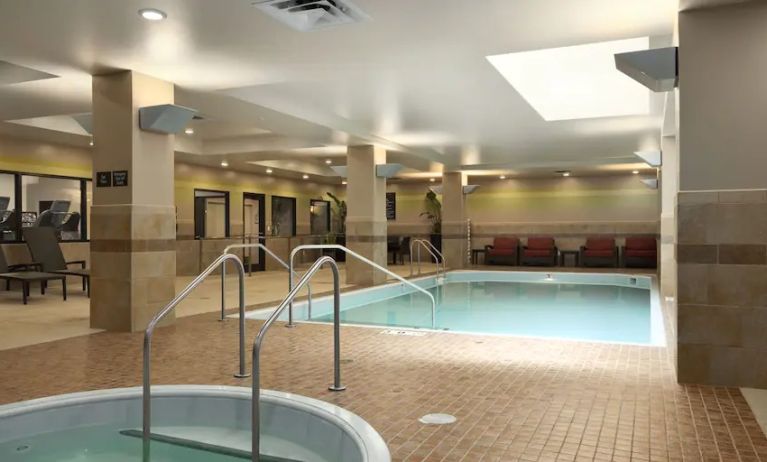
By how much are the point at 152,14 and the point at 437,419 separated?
3.62m

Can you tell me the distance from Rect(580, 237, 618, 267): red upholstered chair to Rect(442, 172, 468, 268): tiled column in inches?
132

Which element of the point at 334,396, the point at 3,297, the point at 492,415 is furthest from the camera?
the point at 3,297

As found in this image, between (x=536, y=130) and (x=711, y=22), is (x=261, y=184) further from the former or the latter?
(x=711, y=22)

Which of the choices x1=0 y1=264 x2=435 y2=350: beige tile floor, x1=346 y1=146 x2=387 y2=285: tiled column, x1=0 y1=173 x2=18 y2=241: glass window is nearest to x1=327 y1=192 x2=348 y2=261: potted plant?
x1=0 y1=264 x2=435 y2=350: beige tile floor

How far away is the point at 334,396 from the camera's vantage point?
394 centimetres

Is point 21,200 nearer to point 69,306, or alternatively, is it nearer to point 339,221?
point 69,306

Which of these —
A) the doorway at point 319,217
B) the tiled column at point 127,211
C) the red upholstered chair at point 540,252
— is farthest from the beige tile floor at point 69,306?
the doorway at point 319,217

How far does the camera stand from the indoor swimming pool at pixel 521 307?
785 centimetres

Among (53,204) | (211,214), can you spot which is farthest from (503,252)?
(53,204)

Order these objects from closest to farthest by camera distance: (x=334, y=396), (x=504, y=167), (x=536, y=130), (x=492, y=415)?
1. (x=492, y=415)
2. (x=334, y=396)
3. (x=536, y=130)
4. (x=504, y=167)

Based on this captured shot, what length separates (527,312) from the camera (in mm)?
9617

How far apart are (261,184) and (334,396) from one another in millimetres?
14197

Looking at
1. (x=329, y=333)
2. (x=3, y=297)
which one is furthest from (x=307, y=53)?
(x=3, y=297)

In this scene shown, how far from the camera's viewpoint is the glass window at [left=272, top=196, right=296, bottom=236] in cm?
1850
